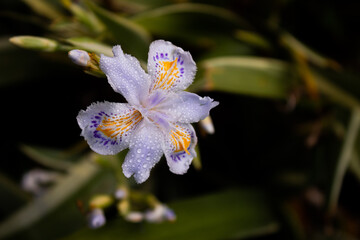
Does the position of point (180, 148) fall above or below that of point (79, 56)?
below

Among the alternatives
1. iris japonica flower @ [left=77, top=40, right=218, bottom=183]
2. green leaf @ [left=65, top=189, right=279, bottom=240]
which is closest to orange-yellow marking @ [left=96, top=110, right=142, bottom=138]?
iris japonica flower @ [left=77, top=40, right=218, bottom=183]

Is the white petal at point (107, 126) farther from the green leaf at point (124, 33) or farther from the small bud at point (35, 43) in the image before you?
the green leaf at point (124, 33)

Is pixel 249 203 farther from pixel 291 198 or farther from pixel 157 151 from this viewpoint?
pixel 157 151

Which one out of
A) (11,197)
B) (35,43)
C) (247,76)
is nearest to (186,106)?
(35,43)

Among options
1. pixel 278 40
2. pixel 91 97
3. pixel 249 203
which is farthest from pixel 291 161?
pixel 91 97

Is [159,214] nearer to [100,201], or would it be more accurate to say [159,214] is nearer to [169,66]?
[100,201]

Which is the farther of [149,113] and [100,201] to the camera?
[100,201]
